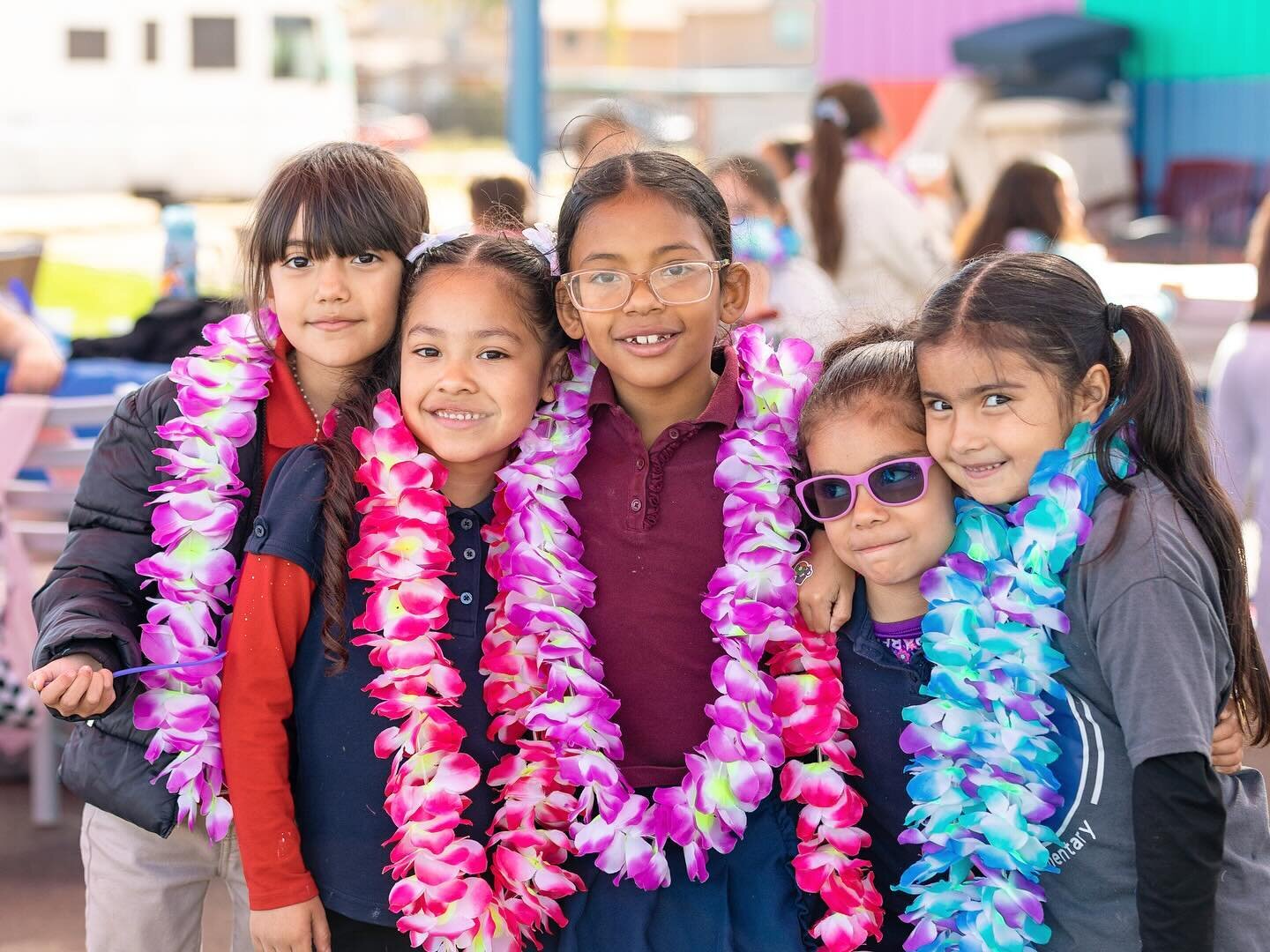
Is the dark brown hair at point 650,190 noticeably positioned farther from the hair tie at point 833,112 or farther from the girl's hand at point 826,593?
the hair tie at point 833,112

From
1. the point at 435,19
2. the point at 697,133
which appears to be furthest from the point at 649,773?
the point at 435,19

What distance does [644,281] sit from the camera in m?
2.39

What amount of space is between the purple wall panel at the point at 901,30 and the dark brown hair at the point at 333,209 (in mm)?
12899

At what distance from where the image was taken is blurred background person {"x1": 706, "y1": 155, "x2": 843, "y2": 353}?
15.1ft

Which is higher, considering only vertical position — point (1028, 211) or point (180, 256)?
point (1028, 211)

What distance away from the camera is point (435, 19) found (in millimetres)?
38812

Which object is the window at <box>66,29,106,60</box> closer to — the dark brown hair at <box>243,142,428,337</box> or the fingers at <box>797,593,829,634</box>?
the dark brown hair at <box>243,142,428,337</box>

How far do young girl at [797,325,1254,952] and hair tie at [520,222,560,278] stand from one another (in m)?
0.52

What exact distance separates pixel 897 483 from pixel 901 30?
14.2m

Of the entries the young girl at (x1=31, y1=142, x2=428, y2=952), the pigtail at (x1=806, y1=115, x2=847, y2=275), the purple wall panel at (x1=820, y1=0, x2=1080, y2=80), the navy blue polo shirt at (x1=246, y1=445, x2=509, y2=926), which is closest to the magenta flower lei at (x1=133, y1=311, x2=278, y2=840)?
the young girl at (x1=31, y1=142, x2=428, y2=952)

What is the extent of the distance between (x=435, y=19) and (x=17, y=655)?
3743 cm

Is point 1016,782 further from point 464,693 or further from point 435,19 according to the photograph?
point 435,19

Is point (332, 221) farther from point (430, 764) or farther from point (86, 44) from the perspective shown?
point (86, 44)

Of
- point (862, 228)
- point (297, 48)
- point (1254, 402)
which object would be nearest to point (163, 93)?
point (297, 48)
